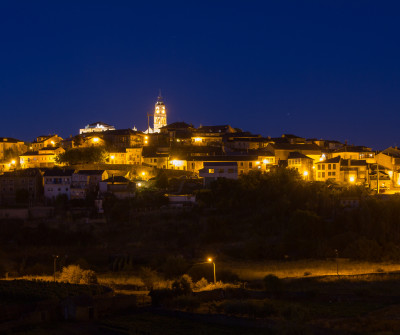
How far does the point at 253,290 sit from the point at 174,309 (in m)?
4.25

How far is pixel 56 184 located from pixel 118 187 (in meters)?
4.06

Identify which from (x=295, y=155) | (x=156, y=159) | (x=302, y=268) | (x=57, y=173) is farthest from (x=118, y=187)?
(x=302, y=268)

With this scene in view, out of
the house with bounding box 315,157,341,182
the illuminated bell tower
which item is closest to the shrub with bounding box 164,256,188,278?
the house with bounding box 315,157,341,182

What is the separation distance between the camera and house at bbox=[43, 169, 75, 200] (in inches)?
1213

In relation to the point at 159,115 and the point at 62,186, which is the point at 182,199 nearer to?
the point at 62,186

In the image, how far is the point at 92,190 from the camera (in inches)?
1222

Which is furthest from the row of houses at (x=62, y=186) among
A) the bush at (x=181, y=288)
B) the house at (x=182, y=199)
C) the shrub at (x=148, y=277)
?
the bush at (x=181, y=288)

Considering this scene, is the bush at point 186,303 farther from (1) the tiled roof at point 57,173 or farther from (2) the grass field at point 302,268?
(1) the tiled roof at point 57,173

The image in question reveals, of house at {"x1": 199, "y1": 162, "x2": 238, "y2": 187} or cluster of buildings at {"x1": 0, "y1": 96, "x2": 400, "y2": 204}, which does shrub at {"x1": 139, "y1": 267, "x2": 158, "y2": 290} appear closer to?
cluster of buildings at {"x1": 0, "y1": 96, "x2": 400, "y2": 204}

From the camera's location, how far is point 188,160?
35.6 m

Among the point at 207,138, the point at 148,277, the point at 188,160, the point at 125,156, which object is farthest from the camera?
the point at 207,138

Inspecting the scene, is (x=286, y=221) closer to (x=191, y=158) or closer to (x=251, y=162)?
(x=251, y=162)

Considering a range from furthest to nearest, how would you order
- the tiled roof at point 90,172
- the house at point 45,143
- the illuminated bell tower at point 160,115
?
the illuminated bell tower at point 160,115 < the house at point 45,143 < the tiled roof at point 90,172

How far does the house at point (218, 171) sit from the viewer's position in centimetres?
3151
